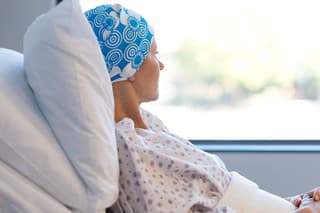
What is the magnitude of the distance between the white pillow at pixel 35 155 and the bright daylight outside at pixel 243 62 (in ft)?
4.25

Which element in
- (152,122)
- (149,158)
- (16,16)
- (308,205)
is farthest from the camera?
(16,16)

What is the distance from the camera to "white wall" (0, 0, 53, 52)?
2.18 metres

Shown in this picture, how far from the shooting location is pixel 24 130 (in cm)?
100

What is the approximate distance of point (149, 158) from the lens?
3.87ft

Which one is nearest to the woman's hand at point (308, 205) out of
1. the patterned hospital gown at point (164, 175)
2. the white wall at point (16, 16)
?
the patterned hospital gown at point (164, 175)

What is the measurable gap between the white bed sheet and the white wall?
1.28m

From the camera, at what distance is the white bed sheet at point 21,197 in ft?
3.20

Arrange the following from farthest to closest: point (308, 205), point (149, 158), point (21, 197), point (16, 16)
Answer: point (16, 16)
point (308, 205)
point (149, 158)
point (21, 197)

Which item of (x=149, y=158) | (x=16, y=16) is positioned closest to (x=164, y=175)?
(x=149, y=158)

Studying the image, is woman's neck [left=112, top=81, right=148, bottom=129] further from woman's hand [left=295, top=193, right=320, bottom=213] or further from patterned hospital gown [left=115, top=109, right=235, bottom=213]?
woman's hand [left=295, top=193, right=320, bottom=213]

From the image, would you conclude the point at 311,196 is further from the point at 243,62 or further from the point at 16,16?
the point at 16,16

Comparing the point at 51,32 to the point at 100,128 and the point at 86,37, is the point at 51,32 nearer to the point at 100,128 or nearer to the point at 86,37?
the point at 86,37

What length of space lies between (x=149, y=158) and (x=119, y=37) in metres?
0.29

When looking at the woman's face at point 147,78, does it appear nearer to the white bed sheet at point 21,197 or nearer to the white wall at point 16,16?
the white bed sheet at point 21,197
